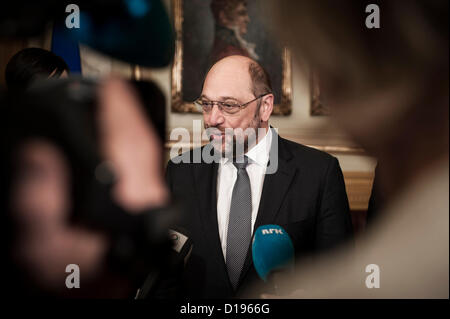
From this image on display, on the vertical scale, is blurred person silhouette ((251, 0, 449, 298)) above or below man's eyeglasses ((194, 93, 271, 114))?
below

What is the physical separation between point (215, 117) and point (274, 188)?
26 cm

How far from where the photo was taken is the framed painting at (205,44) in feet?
4.97

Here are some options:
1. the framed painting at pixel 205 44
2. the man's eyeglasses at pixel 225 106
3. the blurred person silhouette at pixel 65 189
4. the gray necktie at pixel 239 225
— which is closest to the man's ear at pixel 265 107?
the man's eyeglasses at pixel 225 106

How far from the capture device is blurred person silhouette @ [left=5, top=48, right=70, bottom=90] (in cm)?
93

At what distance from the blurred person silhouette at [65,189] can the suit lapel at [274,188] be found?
67 centimetres

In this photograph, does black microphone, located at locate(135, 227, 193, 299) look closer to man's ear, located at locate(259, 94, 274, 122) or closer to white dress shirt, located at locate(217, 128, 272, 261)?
white dress shirt, located at locate(217, 128, 272, 261)

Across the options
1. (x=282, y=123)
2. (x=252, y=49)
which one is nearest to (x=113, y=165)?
(x=282, y=123)

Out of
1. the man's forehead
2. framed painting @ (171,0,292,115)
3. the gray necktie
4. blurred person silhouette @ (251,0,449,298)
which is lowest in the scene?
the gray necktie

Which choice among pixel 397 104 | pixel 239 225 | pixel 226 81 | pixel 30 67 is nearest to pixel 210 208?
pixel 239 225

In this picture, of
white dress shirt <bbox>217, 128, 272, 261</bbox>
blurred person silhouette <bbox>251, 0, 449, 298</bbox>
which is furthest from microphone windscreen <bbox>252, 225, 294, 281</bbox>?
blurred person silhouette <bbox>251, 0, 449, 298</bbox>

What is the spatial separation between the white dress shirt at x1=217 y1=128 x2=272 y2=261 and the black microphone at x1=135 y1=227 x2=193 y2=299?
0.22 meters

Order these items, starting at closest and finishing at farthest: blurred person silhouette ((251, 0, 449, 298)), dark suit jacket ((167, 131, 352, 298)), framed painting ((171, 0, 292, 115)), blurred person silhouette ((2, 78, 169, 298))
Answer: blurred person silhouette ((251, 0, 449, 298))
blurred person silhouette ((2, 78, 169, 298))
dark suit jacket ((167, 131, 352, 298))
framed painting ((171, 0, 292, 115))

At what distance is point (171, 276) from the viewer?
86 centimetres

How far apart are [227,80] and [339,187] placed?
43cm
